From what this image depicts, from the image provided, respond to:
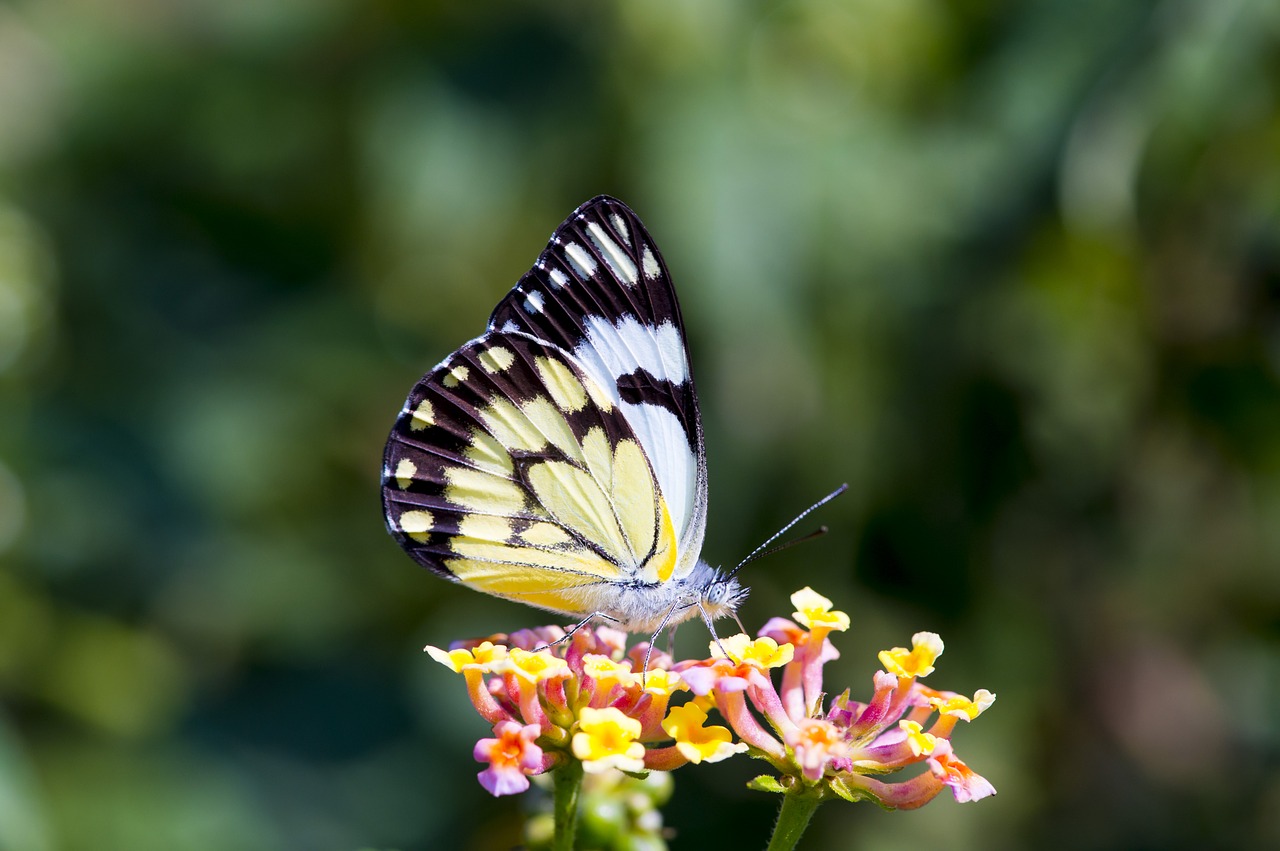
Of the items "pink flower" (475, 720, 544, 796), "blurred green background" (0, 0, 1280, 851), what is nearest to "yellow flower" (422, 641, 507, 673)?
"pink flower" (475, 720, 544, 796)

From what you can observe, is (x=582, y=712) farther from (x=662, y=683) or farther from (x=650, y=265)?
(x=650, y=265)

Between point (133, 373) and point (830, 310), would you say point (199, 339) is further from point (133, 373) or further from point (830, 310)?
point (830, 310)

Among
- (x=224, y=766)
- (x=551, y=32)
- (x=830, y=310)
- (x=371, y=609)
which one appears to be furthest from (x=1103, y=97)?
(x=224, y=766)

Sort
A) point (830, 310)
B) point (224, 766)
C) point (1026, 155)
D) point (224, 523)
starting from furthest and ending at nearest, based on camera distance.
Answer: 1. point (224, 523)
2. point (224, 766)
3. point (830, 310)
4. point (1026, 155)

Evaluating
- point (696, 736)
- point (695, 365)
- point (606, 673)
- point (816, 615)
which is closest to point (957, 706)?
point (816, 615)

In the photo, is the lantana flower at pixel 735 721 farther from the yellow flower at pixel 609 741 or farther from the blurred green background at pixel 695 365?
the blurred green background at pixel 695 365
